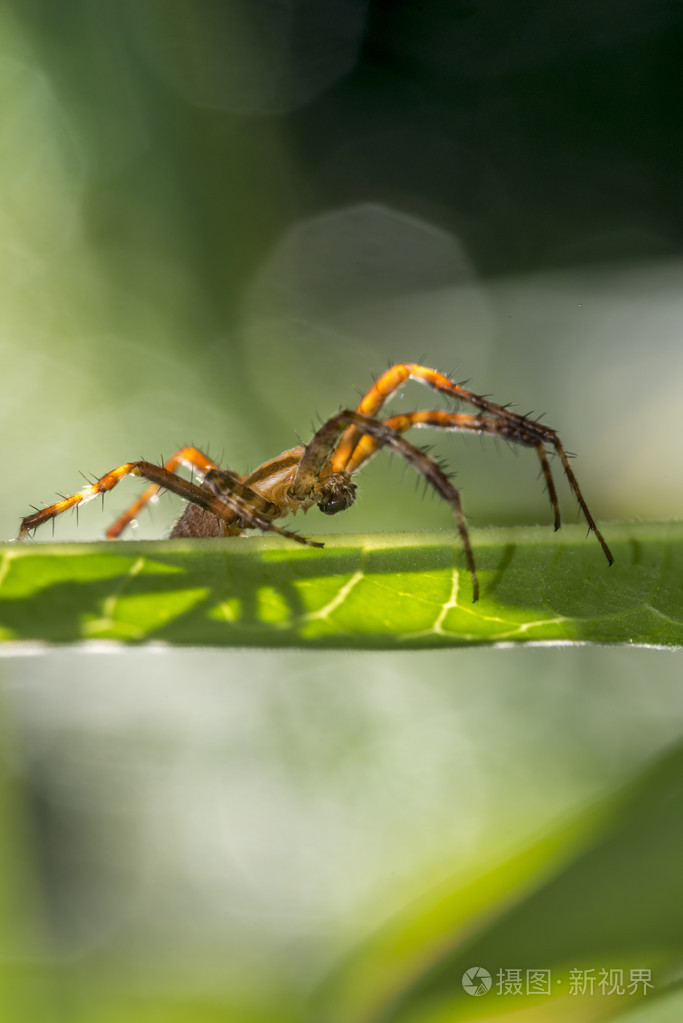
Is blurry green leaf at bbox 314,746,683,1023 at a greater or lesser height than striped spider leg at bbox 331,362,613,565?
lesser

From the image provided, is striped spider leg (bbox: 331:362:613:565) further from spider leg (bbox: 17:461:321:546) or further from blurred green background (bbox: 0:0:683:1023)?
spider leg (bbox: 17:461:321:546)

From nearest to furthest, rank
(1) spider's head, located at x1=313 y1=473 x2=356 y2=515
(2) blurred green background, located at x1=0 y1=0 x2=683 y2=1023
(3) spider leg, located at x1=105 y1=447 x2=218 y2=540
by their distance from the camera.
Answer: (2) blurred green background, located at x1=0 y1=0 x2=683 y2=1023 < (1) spider's head, located at x1=313 y1=473 x2=356 y2=515 < (3) spider leg, located at x1=105 y1=447 x2=218 y2=540

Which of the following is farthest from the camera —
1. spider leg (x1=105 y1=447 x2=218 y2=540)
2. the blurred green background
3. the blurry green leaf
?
spider leg (x1=105 y1=447 x2=218 y2=540)

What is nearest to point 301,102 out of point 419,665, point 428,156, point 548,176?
point 428,156
